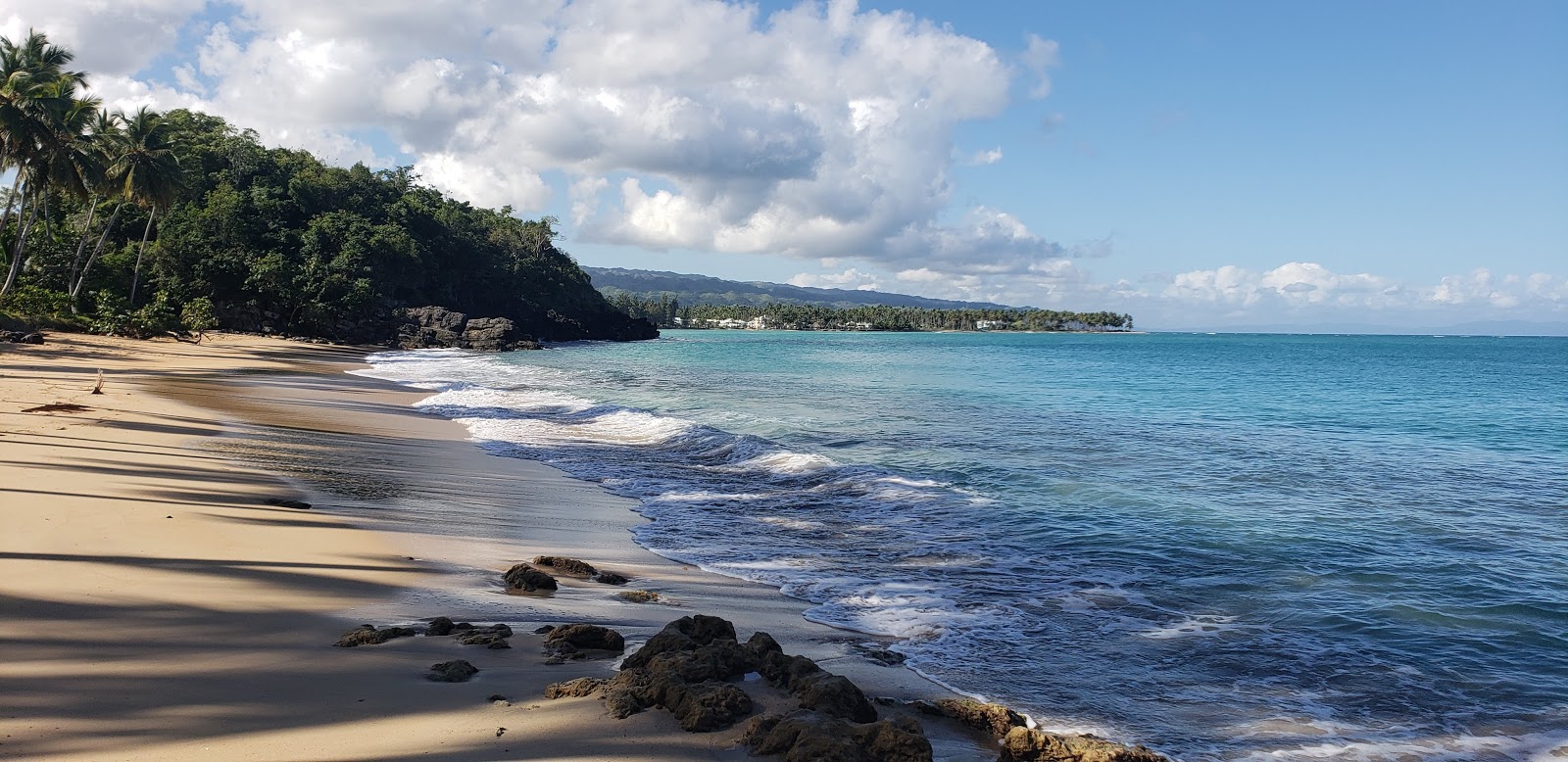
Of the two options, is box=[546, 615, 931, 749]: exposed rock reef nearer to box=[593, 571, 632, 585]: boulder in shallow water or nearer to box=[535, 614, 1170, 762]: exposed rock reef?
box=[535, 614, 1170, 762]: exposed rock reef

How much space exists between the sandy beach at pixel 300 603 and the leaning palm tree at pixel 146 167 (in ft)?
120

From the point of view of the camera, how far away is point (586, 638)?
5.79 meters

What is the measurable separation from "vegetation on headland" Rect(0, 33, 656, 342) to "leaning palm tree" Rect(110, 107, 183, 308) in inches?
2.8

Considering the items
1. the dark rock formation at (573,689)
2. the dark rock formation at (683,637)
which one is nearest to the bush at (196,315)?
the dark rock formation at (683,637)

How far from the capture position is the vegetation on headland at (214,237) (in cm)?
3694

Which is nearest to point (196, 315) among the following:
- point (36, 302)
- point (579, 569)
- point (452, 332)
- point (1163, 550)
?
point (36, 302)

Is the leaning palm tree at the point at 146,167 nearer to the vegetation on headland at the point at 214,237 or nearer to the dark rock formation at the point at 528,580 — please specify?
the vegetation on headland at the point at 214,237

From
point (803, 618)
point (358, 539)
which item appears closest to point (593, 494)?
point (358, 539)

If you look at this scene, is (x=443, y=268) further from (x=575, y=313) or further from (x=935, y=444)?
(x=935, y=444)

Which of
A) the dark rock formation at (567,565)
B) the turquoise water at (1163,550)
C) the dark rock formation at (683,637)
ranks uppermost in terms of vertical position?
the dark rock formation at (683,637)

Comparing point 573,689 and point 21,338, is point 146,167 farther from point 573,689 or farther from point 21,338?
point 573,689

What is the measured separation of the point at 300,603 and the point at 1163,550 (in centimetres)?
872

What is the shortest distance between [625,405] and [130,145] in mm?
35662

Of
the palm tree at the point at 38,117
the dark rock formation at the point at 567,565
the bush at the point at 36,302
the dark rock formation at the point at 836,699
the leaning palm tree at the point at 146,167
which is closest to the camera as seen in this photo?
the dark rock formation at the point at 836,699
